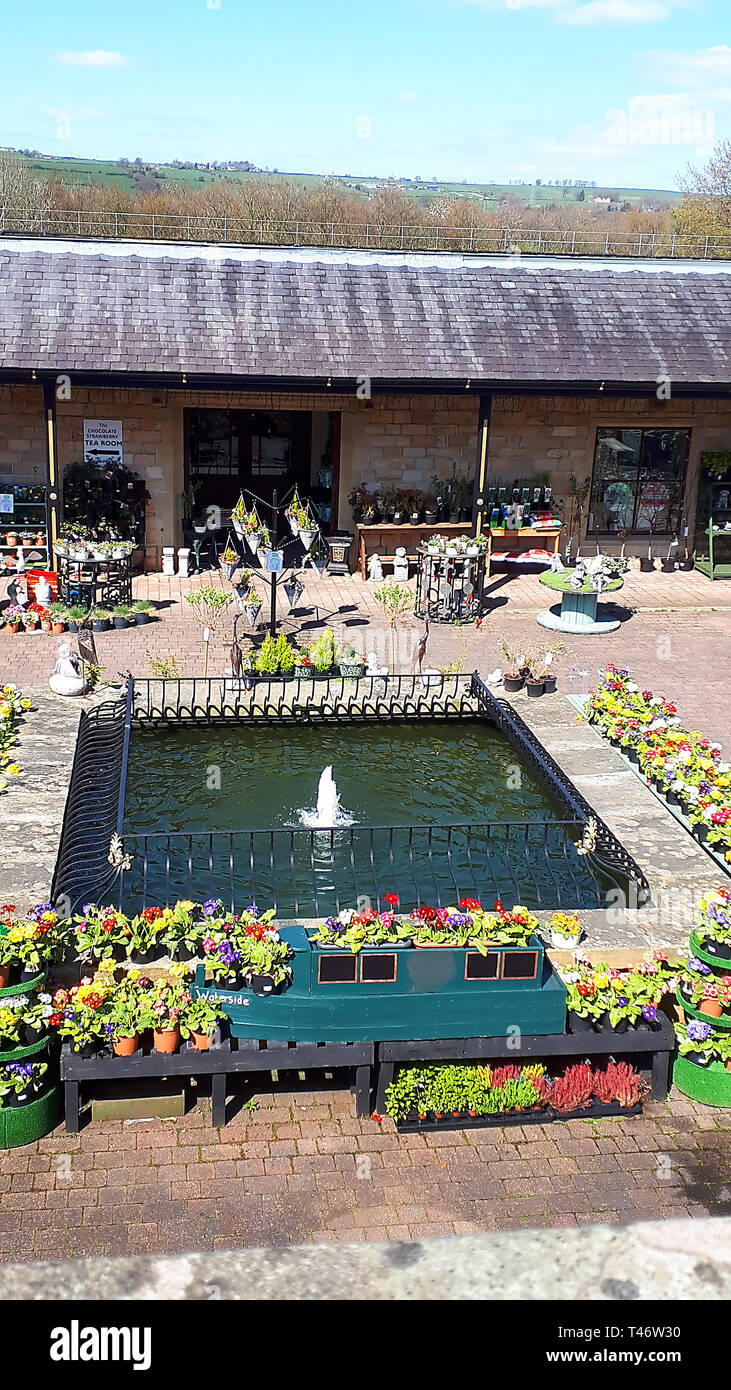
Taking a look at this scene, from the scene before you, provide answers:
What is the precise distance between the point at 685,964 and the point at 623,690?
5778mm

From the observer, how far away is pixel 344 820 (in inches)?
500

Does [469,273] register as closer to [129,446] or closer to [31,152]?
[129,446]

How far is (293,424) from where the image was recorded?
24.2 metres

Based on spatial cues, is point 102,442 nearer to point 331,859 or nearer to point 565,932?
point 331,859

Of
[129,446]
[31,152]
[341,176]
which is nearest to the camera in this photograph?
[129,446]

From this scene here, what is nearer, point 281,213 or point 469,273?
point 469,273

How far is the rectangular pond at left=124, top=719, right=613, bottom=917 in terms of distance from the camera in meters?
11.3

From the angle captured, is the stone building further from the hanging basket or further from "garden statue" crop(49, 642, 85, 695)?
"garden statue" crop(49, 642, 85, 695)

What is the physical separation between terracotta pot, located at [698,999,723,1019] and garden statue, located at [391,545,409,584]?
12941mm

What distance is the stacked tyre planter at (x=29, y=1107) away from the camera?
8445mm

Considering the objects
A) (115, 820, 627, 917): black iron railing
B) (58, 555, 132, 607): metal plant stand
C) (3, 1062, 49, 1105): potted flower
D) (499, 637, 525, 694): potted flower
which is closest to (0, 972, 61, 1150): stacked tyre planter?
(3, 1062, 49, 1105): potted flower

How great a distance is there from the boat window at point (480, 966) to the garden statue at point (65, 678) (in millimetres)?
7601
